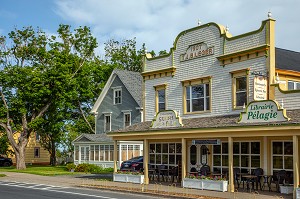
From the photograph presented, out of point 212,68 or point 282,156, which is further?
point 212,68

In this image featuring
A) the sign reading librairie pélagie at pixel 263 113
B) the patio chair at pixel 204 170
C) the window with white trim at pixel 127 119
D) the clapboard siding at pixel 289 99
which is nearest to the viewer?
the sign reading librairie pélagie at pixel 263 113

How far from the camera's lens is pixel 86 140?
44156mm

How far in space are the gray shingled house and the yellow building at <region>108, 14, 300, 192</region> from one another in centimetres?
1200

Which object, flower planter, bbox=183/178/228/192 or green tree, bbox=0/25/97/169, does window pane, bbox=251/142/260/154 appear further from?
green tree, bbox=0/25/97/169

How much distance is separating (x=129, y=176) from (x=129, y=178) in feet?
0.37

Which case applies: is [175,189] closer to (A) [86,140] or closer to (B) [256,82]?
(B) [256,82]

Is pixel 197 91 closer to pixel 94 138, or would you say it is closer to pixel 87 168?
pixel 87 168

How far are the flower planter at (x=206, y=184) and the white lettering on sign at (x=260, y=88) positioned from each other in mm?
4172

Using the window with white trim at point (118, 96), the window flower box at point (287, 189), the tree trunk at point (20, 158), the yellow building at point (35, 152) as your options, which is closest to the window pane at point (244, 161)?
the window flower box at point (287, 189)

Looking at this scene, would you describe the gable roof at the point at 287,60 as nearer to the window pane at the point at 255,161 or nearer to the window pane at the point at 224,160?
the window pane at the point at 255,161

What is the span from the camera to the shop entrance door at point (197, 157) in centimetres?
2581

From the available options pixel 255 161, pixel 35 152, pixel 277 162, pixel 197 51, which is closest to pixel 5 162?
pixel 35 152

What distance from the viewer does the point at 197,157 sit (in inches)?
1035

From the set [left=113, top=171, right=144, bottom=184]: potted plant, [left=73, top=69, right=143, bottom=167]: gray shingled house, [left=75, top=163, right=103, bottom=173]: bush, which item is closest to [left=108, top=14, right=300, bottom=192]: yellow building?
[left=113, top=171, right=144, bottom=184]: potted plant
